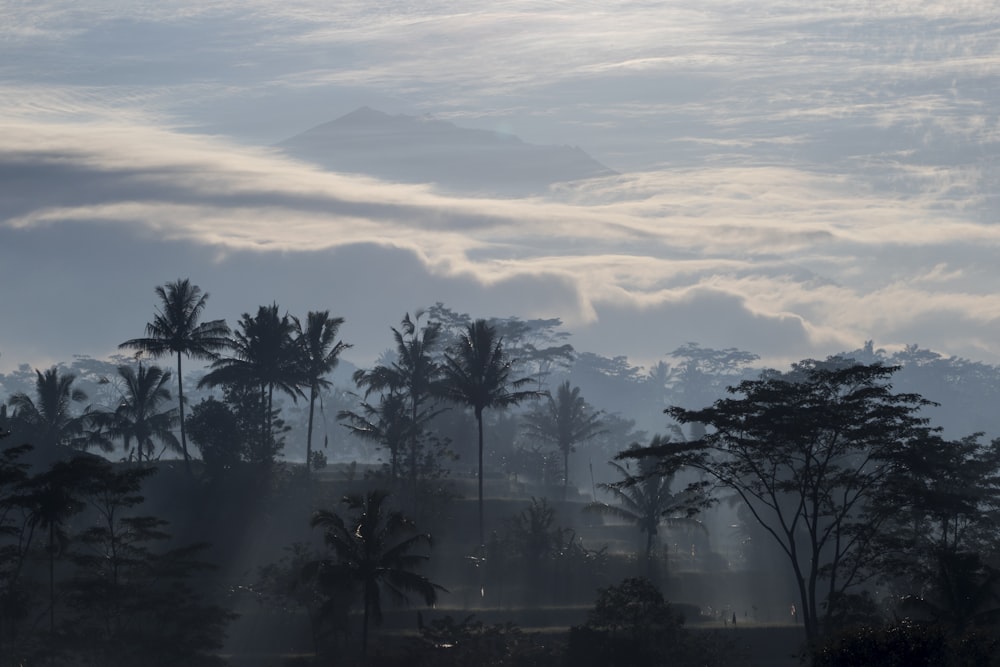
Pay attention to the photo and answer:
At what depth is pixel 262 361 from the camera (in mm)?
75188

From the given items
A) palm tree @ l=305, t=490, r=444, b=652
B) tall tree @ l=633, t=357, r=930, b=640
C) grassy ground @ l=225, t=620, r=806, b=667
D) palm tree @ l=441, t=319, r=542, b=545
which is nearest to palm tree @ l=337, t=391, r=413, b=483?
palm tree @ l=441, t=319, r=542, b=545

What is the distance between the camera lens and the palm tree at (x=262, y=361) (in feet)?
246

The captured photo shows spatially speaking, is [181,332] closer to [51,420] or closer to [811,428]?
[51,420]

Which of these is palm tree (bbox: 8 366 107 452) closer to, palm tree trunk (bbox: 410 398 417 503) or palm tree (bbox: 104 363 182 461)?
palm tree (bbox: 104 363 182 461)

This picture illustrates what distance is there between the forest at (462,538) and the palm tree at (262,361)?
130 millimetres

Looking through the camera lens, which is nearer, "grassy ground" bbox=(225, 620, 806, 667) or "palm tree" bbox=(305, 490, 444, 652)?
"palm tree" bbox=(305, 490, 444, 652)

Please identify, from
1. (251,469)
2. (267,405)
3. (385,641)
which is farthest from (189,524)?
(385,641)

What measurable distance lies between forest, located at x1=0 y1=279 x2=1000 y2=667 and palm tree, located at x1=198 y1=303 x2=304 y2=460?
0.43 feet

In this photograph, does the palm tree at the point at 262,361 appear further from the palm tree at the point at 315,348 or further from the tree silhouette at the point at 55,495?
the tree silhouette at the point at 55,495

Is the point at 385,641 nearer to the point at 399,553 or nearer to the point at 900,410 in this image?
the point at 399,553

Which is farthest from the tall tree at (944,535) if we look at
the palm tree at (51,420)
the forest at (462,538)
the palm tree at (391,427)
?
the palm tree at (51,420)

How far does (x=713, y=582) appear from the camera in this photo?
7450 cm

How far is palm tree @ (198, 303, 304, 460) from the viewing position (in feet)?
246

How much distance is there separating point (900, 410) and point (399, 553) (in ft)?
63.6
